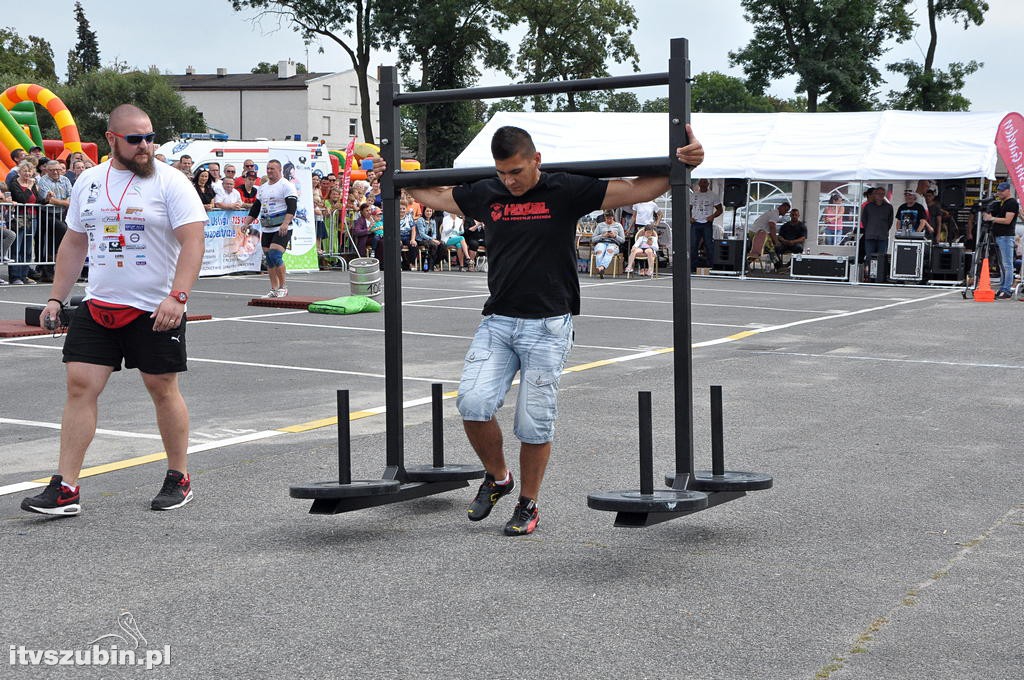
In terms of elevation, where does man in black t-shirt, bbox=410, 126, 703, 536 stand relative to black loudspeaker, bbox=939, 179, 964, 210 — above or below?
below

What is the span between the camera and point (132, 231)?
5855mm

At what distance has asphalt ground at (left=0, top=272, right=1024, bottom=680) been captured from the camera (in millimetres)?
4070

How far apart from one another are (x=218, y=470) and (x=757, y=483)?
2904mm

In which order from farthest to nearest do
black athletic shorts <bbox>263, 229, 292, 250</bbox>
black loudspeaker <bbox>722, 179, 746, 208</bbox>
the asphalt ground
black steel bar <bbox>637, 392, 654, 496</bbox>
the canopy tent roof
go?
black loudspeaker <bbox>722, 179, 746, 208</bbox>, the canopy tent roof, black athletic shorts <bbox>263, 229, 292, 250</bbox>, black steel bar <bbox>637, 392, 654, 496</bbox>, the asphalt ground

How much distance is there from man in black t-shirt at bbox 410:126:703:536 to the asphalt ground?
0.45 m

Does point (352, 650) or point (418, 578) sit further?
point (418, 578)

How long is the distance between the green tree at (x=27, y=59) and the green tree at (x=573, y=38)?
36.3m

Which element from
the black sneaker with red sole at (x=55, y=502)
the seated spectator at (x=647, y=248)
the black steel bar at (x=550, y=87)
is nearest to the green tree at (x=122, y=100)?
the seated spectator at (x=647, y=248)

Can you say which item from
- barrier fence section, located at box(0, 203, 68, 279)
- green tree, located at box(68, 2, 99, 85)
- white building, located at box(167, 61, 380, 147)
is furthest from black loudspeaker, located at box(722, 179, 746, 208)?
green tree, located at box(68, 2, 99, 85)

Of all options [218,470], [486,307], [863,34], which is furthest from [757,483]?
[863,34]

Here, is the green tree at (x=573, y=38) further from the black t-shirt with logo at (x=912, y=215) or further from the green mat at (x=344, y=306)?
the green mat at (x=344, y=306)

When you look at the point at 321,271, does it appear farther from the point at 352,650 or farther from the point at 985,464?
the point at 352,650

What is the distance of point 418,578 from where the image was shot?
485 cm

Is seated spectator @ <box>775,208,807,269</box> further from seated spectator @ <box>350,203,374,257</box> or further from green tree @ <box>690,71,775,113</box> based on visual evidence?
green tree @ <box>690,71,775,113</box>
